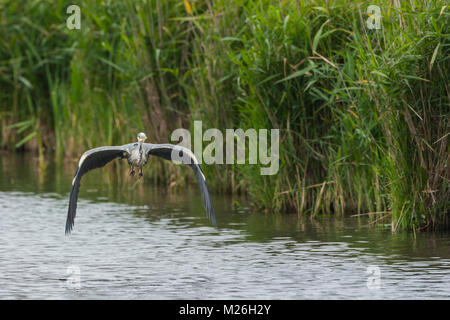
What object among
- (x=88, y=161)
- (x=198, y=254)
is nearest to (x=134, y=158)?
(x=88, y=161)

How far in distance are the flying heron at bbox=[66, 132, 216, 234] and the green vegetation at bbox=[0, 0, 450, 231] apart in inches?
84.1

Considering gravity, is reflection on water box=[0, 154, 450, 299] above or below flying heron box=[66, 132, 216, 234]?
below

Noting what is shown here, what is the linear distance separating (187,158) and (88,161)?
3.59 feet

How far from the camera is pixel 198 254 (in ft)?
34.7

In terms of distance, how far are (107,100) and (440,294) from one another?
32.3 feet

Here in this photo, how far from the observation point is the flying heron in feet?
33.0

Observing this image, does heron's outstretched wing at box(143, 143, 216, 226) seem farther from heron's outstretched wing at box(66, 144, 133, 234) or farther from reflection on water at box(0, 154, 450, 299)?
reflection on water at box(0, 154, 450, 299)

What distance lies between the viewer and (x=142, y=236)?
38.5 feet

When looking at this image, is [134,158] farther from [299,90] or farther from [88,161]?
[299,90]

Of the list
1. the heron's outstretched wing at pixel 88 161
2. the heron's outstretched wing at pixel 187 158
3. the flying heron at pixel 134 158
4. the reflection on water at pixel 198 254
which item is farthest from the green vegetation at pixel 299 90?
the heron's outstretched wing at pixel 88 161

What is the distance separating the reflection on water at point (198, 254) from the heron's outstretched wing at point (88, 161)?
1.56 ft

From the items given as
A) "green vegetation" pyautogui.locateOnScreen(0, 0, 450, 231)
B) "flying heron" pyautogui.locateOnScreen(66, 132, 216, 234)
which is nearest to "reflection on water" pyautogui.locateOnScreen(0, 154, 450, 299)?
"green vegetation" pyautogui.locateOnScreen(0, 0, 450, 231)

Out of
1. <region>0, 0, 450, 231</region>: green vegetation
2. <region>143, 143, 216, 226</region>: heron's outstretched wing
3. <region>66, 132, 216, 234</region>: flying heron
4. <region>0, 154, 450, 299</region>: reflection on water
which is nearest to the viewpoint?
<region>0, 154, 450, 299</region>: reflection on water

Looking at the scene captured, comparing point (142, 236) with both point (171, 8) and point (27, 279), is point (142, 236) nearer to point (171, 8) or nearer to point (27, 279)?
point (27, 279)
